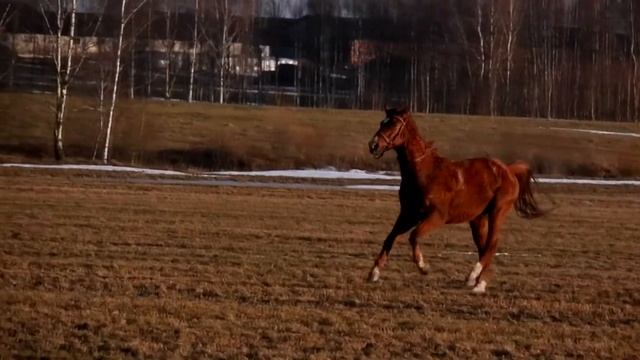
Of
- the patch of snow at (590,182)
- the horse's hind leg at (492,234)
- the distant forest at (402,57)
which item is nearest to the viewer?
the horse's hind leg at (492,234)

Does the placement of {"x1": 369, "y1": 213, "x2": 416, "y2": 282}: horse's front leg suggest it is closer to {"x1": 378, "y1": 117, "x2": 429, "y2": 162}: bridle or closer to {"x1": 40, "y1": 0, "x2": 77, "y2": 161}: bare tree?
{"x1": 378, "y1": 117, "x2": 429, "y2": 162}: bridle

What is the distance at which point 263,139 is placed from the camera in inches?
2111

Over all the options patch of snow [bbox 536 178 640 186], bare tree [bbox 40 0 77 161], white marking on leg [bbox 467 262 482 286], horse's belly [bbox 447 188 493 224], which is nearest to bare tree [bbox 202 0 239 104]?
bare tree [bbox 40 0 77 161]

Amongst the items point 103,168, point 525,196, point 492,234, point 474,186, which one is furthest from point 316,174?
point 474,186

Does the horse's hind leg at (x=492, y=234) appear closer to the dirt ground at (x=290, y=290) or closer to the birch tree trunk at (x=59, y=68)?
the dirt ground at (x=290, y=290)

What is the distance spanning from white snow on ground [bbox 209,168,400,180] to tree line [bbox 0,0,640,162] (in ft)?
75.6

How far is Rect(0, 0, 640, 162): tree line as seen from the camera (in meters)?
73.2

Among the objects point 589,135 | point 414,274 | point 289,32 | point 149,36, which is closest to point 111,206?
point 414,274

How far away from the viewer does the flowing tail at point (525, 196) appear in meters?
14.9

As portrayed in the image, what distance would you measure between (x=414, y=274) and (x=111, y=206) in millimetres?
12468

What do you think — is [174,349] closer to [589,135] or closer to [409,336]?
[409,336]

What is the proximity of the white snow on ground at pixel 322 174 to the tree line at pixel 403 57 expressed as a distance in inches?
907

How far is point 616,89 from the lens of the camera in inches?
3152

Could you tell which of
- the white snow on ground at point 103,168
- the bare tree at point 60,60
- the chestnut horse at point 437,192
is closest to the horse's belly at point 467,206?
the chestnut horse at point 437,192
